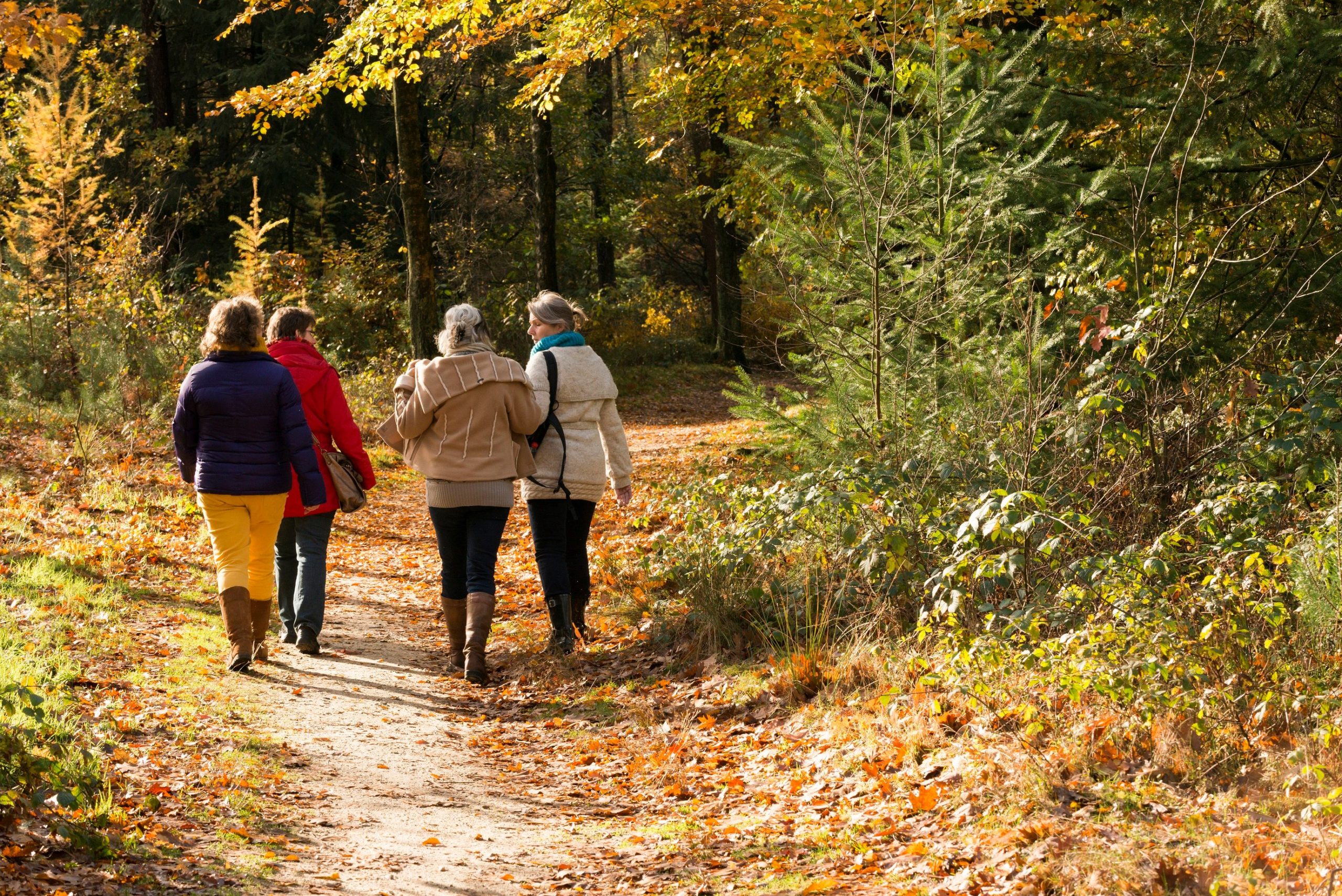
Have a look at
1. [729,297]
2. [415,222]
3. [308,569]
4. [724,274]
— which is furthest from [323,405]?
[724,274]

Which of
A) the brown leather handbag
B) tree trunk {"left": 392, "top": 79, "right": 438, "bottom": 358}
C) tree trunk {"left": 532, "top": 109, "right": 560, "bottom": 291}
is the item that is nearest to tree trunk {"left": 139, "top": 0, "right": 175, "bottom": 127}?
tree trunk {"left": 532, "top": 109, "right": 560, "bottom": 291}

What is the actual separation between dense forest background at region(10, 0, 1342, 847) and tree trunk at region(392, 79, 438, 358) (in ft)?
0.17

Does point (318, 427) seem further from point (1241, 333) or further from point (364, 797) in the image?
point (1241, 333)

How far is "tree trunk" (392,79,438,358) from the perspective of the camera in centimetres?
1352

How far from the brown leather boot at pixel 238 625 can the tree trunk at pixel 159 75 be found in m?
21.5

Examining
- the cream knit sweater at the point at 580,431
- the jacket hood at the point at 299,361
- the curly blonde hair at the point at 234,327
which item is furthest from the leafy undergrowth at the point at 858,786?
the curly blonde hair at the point at 234,327

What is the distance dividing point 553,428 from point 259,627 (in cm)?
211

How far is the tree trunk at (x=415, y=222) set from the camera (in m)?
13.5

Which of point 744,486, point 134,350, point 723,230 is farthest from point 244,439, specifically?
point 723,230

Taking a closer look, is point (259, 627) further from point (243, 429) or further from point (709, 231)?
point (709, 231)

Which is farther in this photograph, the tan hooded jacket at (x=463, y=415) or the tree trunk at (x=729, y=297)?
the tree trunk at (x=729, y=297)

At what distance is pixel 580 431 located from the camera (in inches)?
283

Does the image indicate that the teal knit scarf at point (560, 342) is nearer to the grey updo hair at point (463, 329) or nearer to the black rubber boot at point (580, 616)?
the grey updo hair at point (463, 329)

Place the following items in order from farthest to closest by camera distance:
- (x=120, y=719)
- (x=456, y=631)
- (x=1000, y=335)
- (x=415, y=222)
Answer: (x=415, y=222), (x=456, y=631), (x=1000, y=335), (x=120, y=719)
